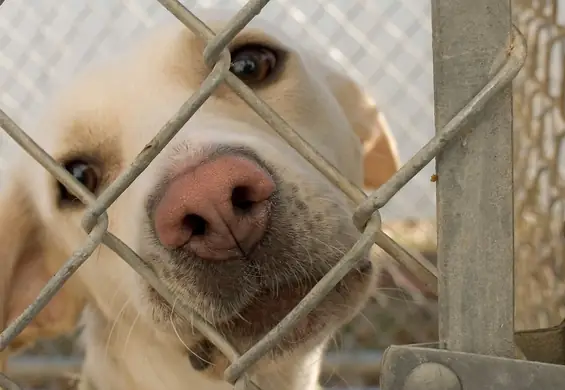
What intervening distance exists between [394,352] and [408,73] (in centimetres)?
175

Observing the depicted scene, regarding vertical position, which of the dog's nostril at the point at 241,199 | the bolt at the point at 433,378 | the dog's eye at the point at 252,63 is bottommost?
the dog's nostril at the point at 241,199

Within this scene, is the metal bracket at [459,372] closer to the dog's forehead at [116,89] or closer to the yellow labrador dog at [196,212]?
the yellow labrador dog at [196,212]

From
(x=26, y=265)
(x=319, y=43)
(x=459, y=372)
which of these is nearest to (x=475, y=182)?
(x=459, y=372)

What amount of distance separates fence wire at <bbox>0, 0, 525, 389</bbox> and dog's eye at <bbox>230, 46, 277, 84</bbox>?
1.94 ft

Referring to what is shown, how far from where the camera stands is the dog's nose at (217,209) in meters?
0.68

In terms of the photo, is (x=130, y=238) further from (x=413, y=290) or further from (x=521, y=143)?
(x=413, y=290)

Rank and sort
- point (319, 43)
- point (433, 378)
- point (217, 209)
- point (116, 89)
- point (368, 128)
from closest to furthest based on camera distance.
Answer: point (433, 378) → point (217, 209) → point (116, 89) → point (368, 128) → point (319, 43)

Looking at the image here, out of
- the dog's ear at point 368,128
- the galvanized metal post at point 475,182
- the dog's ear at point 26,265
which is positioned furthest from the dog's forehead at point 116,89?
the galvanized metal post at point 475,182

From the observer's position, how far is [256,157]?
82cm

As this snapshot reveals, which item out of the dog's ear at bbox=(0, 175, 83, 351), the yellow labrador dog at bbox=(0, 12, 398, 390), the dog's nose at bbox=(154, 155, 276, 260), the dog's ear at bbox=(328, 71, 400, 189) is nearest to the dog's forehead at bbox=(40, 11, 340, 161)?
the yellow labrador dog at bbox=(0, 12, 398, 390)

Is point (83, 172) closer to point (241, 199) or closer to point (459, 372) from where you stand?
point (241, 199)

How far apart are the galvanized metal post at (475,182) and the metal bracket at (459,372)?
0.02m

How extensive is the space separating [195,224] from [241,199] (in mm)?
57

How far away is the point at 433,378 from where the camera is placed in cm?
46
